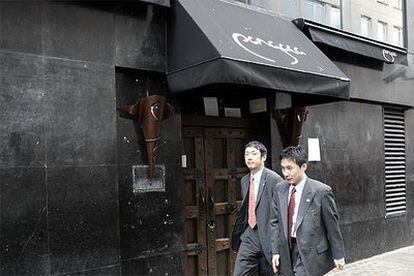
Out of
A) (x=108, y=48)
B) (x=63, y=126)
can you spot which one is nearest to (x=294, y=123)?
(x=108, y=48)

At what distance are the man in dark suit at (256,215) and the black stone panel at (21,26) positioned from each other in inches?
93.1

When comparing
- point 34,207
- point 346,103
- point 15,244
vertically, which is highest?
point 346,103

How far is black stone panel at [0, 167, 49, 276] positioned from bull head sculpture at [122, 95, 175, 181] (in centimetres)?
130

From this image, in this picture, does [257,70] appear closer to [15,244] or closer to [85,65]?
[85,65]

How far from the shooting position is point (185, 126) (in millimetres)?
6531

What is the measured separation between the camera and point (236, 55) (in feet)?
17.2

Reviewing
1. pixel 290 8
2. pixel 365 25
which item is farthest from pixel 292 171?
pixel 365 25

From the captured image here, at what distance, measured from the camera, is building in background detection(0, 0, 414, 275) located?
15.4 feet

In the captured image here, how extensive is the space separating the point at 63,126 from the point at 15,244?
47.8 inches

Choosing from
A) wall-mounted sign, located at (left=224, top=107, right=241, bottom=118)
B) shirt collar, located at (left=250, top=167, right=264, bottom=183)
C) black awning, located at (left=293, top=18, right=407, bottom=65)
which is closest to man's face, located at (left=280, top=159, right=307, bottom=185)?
shirt collar, located at (left=250, top=167, right=264, bottom=183)

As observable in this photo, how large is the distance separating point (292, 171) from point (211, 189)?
2.47m

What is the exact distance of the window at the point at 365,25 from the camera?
30.9 feet

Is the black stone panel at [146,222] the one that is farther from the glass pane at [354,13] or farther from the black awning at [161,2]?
the glass pane at [354,13]

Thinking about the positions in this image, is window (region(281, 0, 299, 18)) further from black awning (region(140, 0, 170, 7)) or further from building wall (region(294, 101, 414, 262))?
black awning (region(140, 0, 170, 7))
